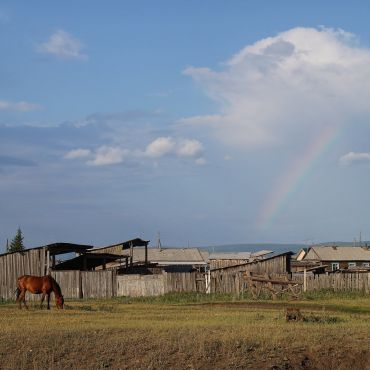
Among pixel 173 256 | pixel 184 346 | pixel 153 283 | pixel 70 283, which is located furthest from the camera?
pixel 173 256

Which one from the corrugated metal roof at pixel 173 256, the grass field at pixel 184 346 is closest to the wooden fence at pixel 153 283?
the grass field at pixel 184 346

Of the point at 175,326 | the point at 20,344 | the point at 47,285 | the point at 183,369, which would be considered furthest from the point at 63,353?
the point at 47,285

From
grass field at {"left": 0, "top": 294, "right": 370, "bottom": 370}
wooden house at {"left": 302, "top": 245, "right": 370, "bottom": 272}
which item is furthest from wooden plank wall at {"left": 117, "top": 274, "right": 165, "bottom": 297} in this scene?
wooden house at {"left": 302, "top": 245, "right": 370, "bottom": 272}

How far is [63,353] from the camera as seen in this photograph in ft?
62.0

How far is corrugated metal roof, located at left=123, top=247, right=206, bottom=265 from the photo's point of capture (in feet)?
322

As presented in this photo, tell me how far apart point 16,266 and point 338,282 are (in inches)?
867

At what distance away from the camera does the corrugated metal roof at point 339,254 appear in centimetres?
9962

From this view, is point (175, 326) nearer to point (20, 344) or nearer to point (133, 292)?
point (20, 344)

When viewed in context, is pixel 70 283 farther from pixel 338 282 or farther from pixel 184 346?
pixel 184 346

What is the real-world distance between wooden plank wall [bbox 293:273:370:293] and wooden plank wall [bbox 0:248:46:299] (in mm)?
17772

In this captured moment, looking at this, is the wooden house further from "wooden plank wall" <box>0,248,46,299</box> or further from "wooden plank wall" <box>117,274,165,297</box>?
"wooden plank wall" <box>0,248,46,299</box>

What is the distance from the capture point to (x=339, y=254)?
101 metres

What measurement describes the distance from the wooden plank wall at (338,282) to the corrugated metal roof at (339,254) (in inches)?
1918

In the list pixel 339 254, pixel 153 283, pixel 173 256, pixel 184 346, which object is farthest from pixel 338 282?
pixel 339 254
